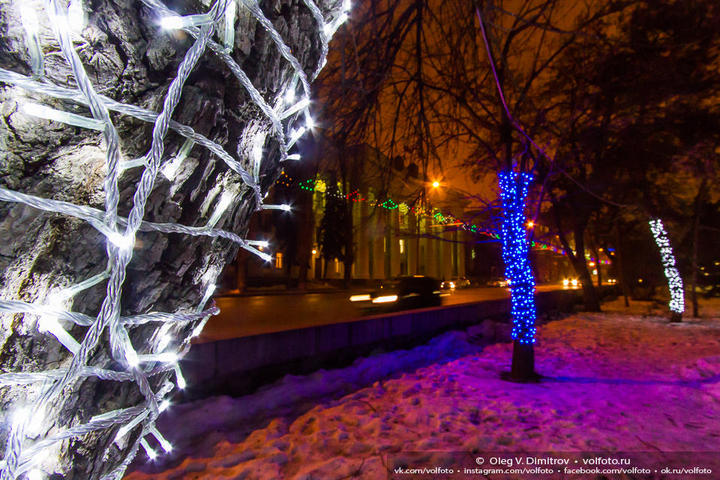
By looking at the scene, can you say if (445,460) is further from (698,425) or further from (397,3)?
(397,3)

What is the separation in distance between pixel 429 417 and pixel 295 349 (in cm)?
Result: 235

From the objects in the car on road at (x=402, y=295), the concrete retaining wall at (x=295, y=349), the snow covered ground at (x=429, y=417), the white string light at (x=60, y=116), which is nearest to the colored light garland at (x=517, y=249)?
the snow covered ground at (x=429, y=417)

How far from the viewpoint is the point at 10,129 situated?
54cm

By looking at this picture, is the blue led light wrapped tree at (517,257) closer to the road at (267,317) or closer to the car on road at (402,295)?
the road at (267,317)

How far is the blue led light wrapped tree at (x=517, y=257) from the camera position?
6.07m

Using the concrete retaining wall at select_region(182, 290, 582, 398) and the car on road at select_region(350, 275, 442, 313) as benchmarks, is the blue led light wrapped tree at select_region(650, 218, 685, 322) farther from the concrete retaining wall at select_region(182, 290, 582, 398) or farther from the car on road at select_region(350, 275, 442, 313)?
the concrete retaining wall at select_region(182, 290, 582, 398)

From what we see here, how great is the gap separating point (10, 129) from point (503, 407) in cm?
507

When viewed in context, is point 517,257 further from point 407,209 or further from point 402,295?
point 402,295

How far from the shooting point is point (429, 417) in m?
4.31

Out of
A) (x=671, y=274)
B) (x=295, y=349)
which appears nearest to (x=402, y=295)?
(x=295, y=349)

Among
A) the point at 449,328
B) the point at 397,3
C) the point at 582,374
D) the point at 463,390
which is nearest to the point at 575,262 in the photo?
the point at 449,328

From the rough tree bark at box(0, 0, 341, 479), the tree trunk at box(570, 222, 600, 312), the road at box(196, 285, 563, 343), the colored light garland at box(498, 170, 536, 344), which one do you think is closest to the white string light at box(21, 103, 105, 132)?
the rough tree bark at box(0, 0, 341, 479)

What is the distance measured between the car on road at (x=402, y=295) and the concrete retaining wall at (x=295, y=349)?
236 cm

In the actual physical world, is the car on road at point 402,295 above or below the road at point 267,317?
above
